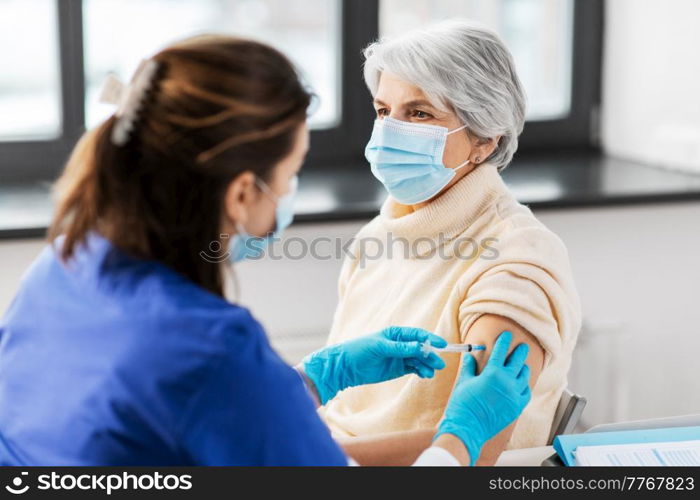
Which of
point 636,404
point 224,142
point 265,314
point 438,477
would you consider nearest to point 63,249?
point 224,142

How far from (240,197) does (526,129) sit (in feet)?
6.89

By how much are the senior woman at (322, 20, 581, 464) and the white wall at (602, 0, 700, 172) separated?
50.1 inches

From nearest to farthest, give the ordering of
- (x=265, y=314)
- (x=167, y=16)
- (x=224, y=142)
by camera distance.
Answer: (x=224, y=142) → (x=265, y=314) → (x=167, y=16)

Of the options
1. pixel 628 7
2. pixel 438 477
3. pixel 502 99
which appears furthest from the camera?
pixel 628 7

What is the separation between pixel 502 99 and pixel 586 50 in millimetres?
1507

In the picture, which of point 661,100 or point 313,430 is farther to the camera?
point 661,100

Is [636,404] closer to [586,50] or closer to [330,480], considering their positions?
[586,50]

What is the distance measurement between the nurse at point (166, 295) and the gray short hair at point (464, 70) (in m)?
0.54

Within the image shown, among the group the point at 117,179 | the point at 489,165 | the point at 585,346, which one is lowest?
the point at 585,346

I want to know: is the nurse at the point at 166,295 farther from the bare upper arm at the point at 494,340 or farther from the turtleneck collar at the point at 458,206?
the turtleneck collar at the point at 458,206

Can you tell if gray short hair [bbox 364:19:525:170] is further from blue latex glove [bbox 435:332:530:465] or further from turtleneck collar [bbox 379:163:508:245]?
blue latex glove [bbox 435:332:530:465]

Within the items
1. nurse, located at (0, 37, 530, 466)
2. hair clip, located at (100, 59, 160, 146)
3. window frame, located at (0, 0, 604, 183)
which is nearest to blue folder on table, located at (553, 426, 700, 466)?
nurse, located at (0, 37, 530, 466)

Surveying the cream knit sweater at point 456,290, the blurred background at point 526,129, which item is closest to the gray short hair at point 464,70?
the cream knit sweater at point 456,290

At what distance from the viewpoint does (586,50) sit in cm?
316
